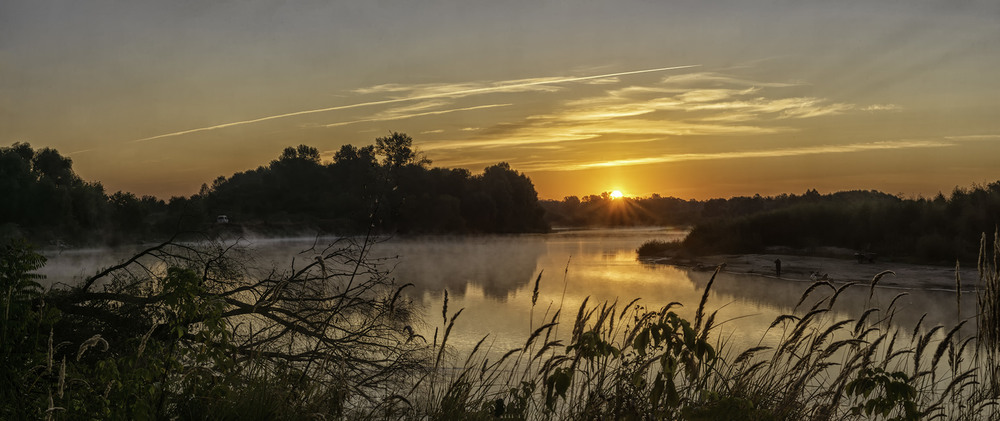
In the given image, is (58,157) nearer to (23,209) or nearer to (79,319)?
(23,209)

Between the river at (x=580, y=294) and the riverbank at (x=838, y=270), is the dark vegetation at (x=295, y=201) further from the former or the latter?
the riverbank at (x=838, y=270)

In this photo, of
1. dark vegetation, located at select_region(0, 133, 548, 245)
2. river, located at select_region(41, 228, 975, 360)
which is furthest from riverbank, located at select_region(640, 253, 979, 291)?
dark vegetation, located at select_region(0, 133, 548, 245)

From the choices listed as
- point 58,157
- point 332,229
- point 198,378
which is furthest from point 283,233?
point 198,378

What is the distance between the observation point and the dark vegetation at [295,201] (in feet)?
29.8

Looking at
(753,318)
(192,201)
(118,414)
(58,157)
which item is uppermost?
(58,157)

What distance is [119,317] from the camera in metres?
7.82

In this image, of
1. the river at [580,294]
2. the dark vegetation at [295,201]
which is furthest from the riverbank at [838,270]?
the dark vegetation at [295,201]

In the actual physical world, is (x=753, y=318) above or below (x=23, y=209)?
below

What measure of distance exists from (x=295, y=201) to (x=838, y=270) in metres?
54.9

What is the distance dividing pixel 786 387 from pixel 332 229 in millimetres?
58688

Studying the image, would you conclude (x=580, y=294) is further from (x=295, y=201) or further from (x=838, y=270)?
(x=295, y=201)

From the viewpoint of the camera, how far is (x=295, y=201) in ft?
235

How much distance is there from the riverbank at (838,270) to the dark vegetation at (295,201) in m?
15.0

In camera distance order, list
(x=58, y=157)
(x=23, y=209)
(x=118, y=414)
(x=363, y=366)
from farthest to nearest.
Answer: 1. (x=58, y=157)
2. (x=23, y=209)
3. (x=363, y=366)
4. (x=118, y=414)
